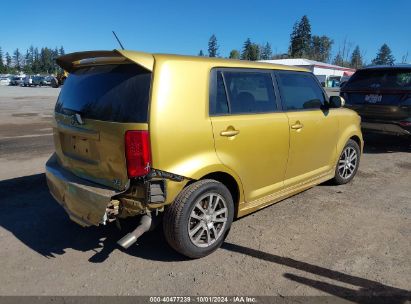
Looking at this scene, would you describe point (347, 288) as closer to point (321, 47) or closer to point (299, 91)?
point (299, 91)

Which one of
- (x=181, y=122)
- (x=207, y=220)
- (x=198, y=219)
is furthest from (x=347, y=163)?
(x=181, y=122)

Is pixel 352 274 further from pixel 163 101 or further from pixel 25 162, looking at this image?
pixel 25 162

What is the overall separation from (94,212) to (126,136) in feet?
2.37

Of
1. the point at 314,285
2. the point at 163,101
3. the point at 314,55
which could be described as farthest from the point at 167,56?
the point at 314,55

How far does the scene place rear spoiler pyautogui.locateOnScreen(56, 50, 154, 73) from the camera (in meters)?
3.21

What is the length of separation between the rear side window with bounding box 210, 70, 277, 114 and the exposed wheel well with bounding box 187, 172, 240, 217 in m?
0.61

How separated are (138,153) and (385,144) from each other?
27.5 feet

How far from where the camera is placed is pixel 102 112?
3.42 m

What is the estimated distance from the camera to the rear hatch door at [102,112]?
323 cm

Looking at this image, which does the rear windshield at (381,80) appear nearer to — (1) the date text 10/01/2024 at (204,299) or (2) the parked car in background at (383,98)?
(2) the parked car in background at (383,98)

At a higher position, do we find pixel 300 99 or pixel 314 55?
pixel 314 55

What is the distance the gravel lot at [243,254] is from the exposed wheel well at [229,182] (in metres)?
0.44

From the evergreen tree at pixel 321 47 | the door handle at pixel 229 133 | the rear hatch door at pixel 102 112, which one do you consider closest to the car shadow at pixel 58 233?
the rear hatch door at pixel 102 112

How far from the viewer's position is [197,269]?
3.50 m
